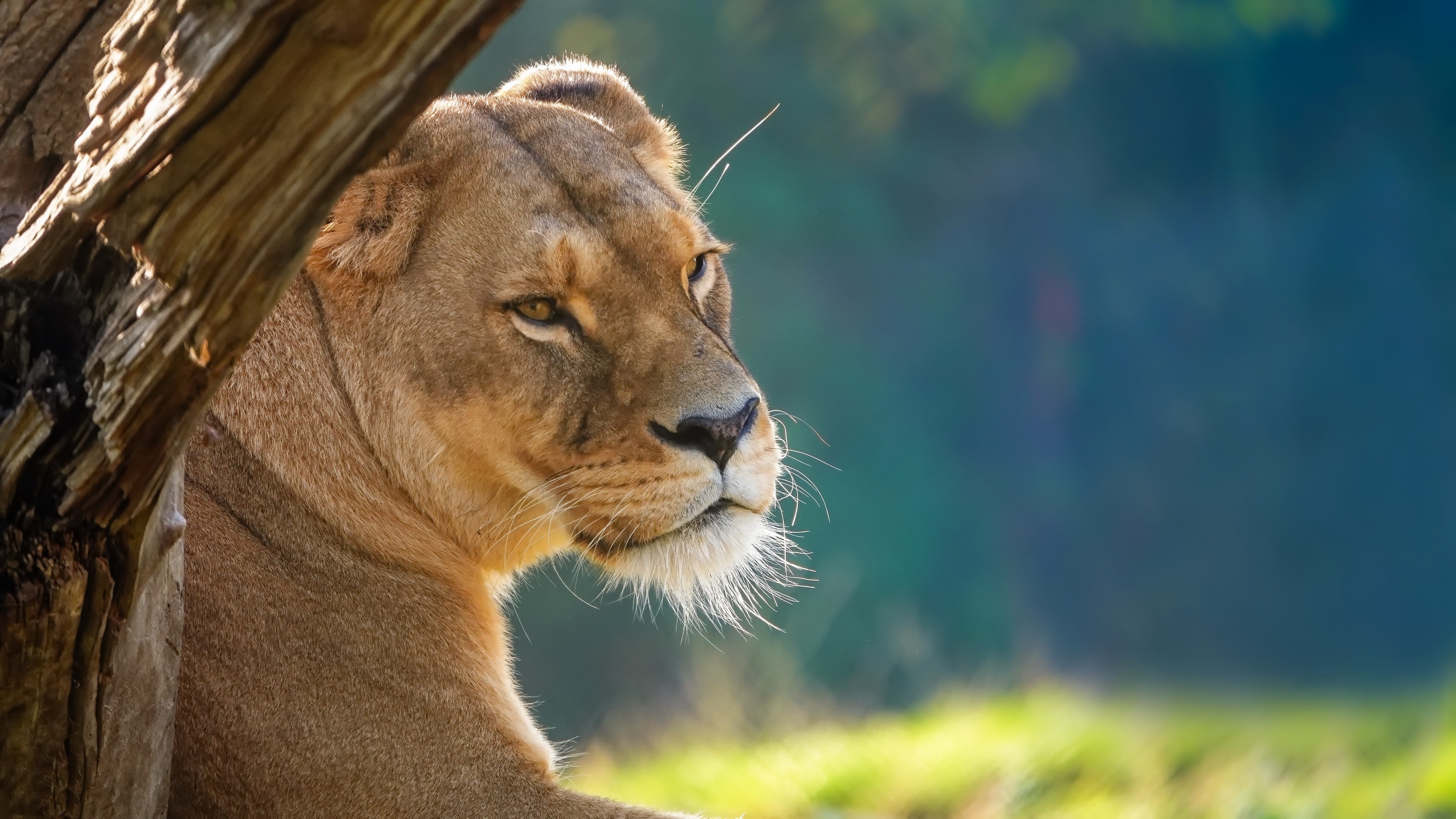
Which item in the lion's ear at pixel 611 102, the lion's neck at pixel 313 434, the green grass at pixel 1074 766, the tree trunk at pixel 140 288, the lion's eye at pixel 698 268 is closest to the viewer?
the tree trunk at pixel 140 288

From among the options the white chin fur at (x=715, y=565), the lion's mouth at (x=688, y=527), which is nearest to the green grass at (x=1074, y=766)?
the white chin fur at (x=715, y=565)

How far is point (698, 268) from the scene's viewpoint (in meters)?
3.08

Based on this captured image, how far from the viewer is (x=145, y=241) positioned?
1526mm

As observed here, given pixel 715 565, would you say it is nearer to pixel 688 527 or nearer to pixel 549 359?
pixel 688 527

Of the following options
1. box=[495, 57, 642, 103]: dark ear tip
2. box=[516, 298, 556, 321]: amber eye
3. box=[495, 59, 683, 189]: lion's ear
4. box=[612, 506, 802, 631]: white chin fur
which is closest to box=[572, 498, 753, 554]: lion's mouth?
box=[612, 506, 802, 631]: white chin fur

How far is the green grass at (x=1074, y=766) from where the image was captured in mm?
5547

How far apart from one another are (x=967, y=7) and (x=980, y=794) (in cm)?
886

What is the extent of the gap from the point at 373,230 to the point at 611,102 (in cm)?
89

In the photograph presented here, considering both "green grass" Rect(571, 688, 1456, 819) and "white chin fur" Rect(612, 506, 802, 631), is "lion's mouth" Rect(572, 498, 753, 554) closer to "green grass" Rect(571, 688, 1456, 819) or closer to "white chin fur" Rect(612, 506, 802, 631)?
"white chin fur" Rect(612, 506, 802, 631)

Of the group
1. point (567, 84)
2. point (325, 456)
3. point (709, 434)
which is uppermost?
point (567, 84)

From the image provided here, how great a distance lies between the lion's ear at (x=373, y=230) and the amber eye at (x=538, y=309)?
0.84 feet

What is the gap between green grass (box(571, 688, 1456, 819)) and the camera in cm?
555

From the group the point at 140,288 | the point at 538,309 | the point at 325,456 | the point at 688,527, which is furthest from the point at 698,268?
the point at 140,288

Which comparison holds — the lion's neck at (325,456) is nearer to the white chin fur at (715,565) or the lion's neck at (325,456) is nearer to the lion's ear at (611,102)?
the white chin fur at (715,565)
